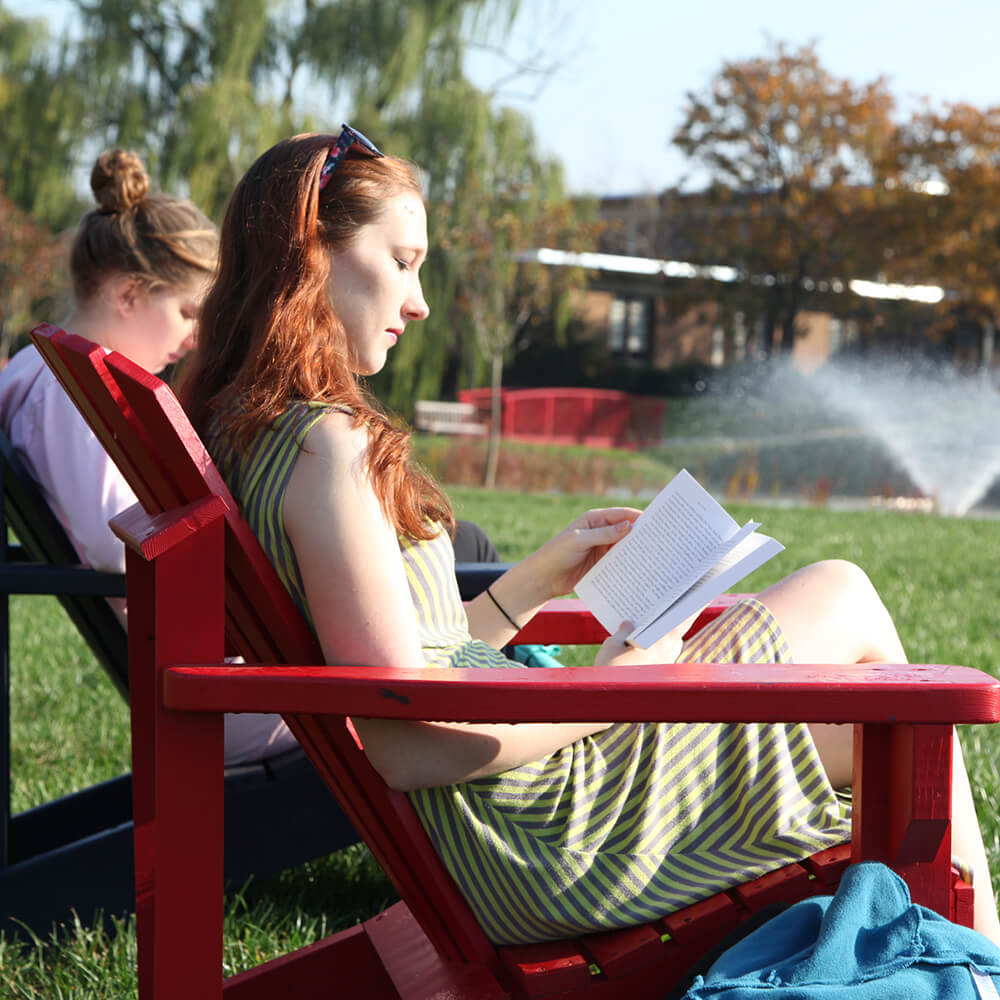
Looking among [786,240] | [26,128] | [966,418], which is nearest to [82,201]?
[26,128]

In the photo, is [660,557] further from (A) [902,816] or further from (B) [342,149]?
(B) [342,149]

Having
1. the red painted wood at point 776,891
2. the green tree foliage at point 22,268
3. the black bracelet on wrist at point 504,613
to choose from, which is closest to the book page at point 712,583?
the red painted wood at point 776,891

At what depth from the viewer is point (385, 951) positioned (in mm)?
1936

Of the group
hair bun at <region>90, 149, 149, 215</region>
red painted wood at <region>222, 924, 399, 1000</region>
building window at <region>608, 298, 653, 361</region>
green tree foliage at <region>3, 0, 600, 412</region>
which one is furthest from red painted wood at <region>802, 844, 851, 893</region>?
building window at <region>608, 298, 653, 361</region>

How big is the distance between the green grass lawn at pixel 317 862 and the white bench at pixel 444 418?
13.5m

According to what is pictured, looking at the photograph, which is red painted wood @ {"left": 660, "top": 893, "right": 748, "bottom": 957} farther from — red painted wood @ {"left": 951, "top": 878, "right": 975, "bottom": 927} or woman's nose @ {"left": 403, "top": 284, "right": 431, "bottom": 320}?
woman's nose @ {"left": 403, "top": 284, "right": 431, "bottom": 320}

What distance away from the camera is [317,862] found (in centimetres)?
299

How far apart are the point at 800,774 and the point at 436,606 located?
56 centimetres

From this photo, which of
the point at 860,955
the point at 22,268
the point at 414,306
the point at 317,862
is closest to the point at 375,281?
the point at 414,306

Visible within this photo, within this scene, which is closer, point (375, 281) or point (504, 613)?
point (375, 281)

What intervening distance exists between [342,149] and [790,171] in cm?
2510

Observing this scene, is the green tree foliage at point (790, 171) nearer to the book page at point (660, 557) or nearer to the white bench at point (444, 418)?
the white bench at point (444, 418)

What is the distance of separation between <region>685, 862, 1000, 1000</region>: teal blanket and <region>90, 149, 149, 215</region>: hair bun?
2059mm

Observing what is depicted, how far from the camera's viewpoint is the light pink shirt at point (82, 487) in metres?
2.39
